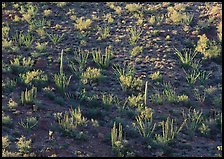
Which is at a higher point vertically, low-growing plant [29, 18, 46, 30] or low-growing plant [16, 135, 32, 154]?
low-growing plant [29, 18, 46, 30]

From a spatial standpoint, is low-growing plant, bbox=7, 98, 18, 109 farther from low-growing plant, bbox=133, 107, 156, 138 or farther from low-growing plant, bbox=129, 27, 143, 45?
low-growing plant, bbox=129, 27, 143, 45

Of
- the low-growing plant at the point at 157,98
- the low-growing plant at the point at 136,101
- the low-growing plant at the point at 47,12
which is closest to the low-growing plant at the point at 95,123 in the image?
the low-growing plant at the point at 136,101

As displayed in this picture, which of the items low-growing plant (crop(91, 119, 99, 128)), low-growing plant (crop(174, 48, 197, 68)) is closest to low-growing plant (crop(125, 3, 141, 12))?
low-growing plant (crop(174, 48, 197, 68))

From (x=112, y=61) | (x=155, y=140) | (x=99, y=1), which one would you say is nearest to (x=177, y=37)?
(x=112, y=61)

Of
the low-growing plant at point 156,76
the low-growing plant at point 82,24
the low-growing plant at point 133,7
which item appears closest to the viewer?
the low-growing plant at point 156,76

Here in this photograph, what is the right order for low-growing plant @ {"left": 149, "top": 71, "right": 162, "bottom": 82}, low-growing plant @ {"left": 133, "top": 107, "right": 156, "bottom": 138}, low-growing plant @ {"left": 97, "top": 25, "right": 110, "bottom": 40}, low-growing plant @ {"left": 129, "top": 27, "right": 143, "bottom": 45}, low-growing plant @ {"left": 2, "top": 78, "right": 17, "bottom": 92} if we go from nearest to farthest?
1. low-growing plant @ {"left": 133, "top": 107, "right": 156, "bottom": 138}
2. low-growing plant @ {"left": 2, "top": 78, "right": 17, "bottom": 92}
3. low-growing plant @ {"left": 149, "top": 71, "right": 162, "bottom": 82}
4. low-growing plant @ {"left": 129, "top": 27, "right": 143, "bottom": 45}
5. low-growing plant @ {"left": 97, "top": 25, "right": 110, "bottom": 40}

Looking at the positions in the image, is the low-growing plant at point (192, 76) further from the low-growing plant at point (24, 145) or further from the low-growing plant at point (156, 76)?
the low-growing plant at point (24, 145)

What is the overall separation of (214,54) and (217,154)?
3.53m

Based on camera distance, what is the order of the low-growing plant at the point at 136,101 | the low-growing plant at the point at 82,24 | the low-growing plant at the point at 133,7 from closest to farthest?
1. the low-growing plant at the point at 136,101
2. the low-growing plant at the point at 82,24
3. the low-growing plant at the point at 133,7

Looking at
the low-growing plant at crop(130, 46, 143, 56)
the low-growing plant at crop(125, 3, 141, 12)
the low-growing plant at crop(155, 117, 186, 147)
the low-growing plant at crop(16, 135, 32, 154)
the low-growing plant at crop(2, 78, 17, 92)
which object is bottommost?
the low-growing plant at crop(16, 135, 32, 154)

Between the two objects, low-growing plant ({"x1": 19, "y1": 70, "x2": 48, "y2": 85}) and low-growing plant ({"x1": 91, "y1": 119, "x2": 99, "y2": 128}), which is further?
low-growing plant ({"x1": 19, "y1": 70, "x2": 48, "y2": 85})

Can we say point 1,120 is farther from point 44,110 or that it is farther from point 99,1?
point 99,1

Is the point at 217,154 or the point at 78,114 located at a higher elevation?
the point at 78,114

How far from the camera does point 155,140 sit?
24.5 feet
